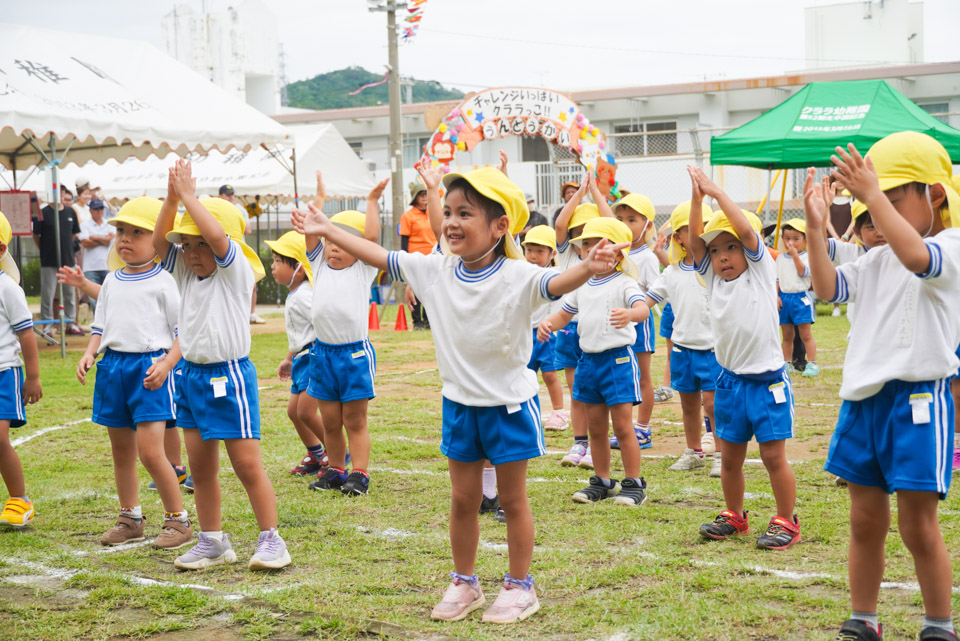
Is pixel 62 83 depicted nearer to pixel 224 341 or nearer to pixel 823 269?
pixel 224 341

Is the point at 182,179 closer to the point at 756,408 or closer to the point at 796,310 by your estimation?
the point at 756,408

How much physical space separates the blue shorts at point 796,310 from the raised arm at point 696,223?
651 centimetres

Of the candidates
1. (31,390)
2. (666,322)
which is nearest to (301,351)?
(31,390)

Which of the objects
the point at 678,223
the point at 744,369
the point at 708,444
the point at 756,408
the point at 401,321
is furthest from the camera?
the point at 401,321

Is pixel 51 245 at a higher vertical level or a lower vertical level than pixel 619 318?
higher

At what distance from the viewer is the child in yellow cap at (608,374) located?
19.6 ft

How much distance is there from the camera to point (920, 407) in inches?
133

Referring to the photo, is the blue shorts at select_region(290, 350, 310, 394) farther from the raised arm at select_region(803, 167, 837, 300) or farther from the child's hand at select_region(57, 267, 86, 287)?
the raised arm at select_region(803, 167, 837, 300)

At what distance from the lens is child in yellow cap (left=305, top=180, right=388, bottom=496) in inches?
251

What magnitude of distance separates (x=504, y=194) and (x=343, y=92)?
70579 millimetres

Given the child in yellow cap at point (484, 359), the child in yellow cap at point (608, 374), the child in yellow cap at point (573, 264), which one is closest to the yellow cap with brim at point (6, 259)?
the child in yellow cap at point (484, 359)

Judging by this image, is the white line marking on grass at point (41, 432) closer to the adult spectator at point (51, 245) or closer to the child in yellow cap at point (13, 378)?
the child in yellow cap at point (13, 378)

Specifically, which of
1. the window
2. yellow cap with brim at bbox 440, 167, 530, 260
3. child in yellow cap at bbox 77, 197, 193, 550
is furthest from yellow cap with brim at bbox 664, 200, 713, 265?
the window

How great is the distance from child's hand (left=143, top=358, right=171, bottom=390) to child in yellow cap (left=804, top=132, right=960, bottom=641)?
3285 millimetres
